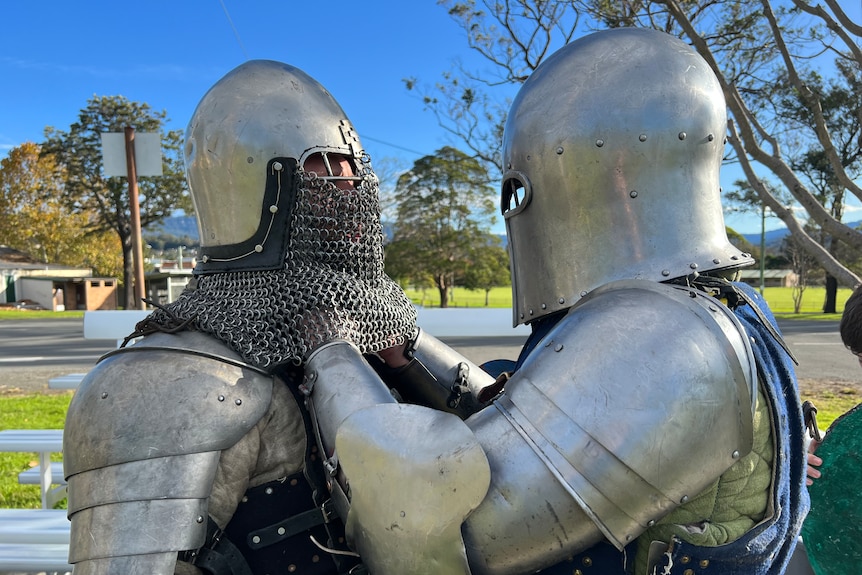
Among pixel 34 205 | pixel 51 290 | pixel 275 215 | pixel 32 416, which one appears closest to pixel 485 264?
pixel 32 416

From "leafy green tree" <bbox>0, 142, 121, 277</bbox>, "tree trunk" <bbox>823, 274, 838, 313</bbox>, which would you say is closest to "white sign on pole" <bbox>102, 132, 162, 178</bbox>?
"tree trunk" <bbox>823, 274, 838, 313</bbox>

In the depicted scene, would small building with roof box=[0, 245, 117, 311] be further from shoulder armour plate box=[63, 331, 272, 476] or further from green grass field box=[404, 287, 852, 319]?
shoulder armour plate box=[63, 331, 272, 476]

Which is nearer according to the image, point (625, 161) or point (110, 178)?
point (625, 161)

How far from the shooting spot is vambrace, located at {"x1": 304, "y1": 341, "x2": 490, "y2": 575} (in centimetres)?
119

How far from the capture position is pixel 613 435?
1161mm

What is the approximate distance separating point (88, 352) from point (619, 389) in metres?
13.4

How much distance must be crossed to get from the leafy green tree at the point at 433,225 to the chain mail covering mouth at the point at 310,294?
855 inches

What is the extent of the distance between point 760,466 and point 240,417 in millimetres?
1233

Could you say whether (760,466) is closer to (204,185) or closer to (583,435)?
(583,435)

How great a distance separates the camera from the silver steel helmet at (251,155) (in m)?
1.89

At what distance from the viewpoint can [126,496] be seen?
147 centimetres

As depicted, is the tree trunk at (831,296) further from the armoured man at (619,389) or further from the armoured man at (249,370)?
the armoured man at (249,370)

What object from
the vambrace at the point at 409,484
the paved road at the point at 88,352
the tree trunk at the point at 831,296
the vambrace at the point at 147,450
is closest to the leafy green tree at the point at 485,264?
the paved road at the point at 88,352

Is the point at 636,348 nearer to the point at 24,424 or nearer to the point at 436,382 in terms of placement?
the point at 436,382
